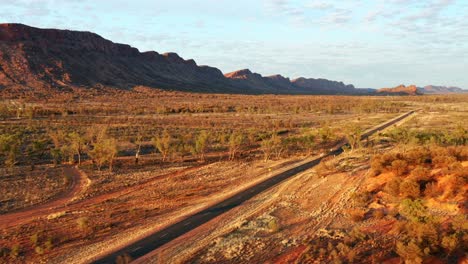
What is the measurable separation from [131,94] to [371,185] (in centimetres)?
8238

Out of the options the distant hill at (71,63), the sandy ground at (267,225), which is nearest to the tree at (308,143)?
the sandy ground at (267,225)

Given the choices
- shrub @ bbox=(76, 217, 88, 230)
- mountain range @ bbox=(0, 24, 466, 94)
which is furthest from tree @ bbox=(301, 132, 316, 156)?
mountain range @ bbox=(0, 24, 466, 94)

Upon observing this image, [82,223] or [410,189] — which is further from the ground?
[410,189]

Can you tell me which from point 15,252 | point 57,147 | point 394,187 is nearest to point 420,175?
point 394,187

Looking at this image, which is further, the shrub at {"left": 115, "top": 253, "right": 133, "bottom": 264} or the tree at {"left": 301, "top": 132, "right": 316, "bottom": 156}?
the tree at {"left": 301, "top": 132, "right": 316, "bottom": 156}

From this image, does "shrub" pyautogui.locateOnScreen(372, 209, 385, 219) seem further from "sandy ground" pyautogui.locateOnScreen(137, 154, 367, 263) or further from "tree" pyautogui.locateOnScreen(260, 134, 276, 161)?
"tree" pyautogui.locateOnScreen(260, 134, 276, 161)

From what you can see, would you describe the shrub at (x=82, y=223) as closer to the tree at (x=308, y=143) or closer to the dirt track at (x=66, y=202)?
the dirt track at (x=66, y=202)

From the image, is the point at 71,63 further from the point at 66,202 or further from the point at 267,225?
the point at 267,225

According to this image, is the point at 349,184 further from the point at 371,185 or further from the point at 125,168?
the point at 125,168

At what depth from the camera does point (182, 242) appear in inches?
481

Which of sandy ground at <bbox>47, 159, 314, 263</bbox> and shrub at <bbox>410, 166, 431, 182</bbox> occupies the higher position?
shrub at <bbox>410, 166, 431, 182</bbox>

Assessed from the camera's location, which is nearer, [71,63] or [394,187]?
[394,187]

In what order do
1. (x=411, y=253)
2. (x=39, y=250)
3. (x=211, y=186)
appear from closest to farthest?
(x=411, y=253) → (x=39, y=250) → (x=211, y=186)

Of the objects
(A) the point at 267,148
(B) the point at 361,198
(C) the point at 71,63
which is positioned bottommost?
(B) the point at 361,198
